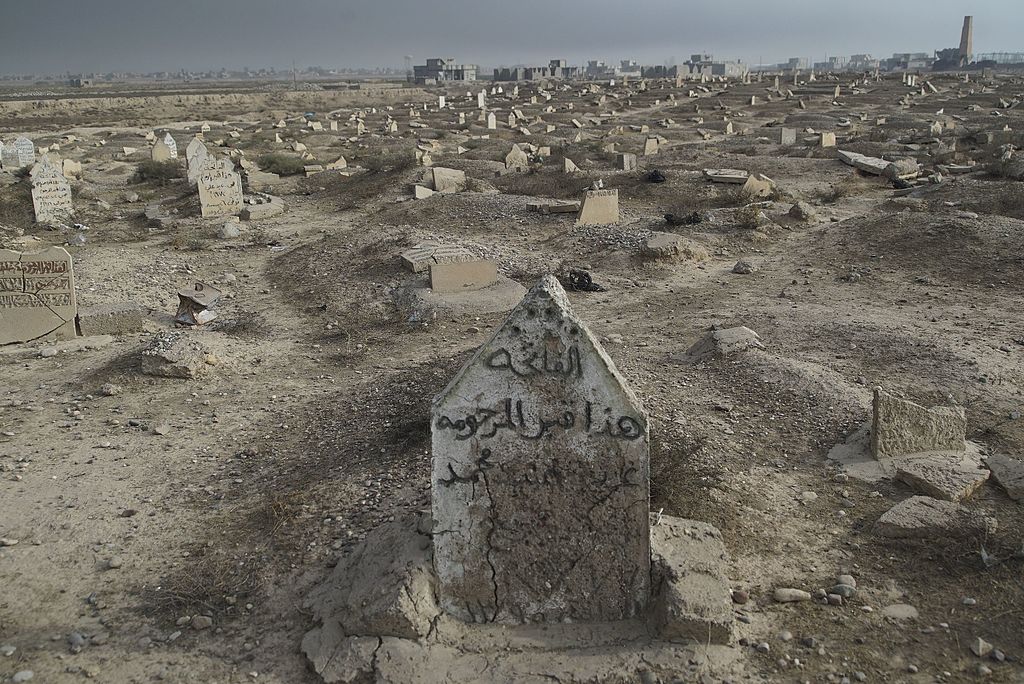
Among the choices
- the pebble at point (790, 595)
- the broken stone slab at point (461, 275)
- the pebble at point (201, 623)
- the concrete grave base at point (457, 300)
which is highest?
the broken stone slab at point (461, 275)

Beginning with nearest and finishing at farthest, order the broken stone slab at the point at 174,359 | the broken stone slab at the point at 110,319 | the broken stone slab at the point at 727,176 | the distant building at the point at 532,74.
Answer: the broken stone slab at the point at 174,359, the broken stone slab at the point at 110,319, the broken stone slab at the point at 727,176, the distant building at the point at 532,74

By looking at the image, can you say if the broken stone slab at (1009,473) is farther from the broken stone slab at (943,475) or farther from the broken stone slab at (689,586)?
the broken stone slab at (689,586)

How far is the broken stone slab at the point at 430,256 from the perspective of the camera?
420 inches

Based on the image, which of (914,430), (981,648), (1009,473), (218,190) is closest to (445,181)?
(218,190)

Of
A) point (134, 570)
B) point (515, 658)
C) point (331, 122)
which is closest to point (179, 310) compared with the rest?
point (134, 570)

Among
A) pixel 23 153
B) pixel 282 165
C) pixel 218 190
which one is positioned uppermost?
pixel 23 153

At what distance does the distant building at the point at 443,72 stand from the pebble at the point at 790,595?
109 metres

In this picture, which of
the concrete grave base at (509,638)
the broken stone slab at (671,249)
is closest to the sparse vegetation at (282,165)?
the broken stone slab at (671,249)

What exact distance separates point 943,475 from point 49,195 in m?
16.5

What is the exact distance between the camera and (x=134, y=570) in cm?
480

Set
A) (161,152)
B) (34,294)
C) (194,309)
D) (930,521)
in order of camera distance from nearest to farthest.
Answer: (930,521) < (34,294) < (194,309) < (161,152)

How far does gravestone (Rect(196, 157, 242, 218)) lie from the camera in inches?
645

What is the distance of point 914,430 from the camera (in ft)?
18.7

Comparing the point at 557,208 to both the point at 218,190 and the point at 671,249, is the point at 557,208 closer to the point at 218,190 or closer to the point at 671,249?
the point at 671,249
